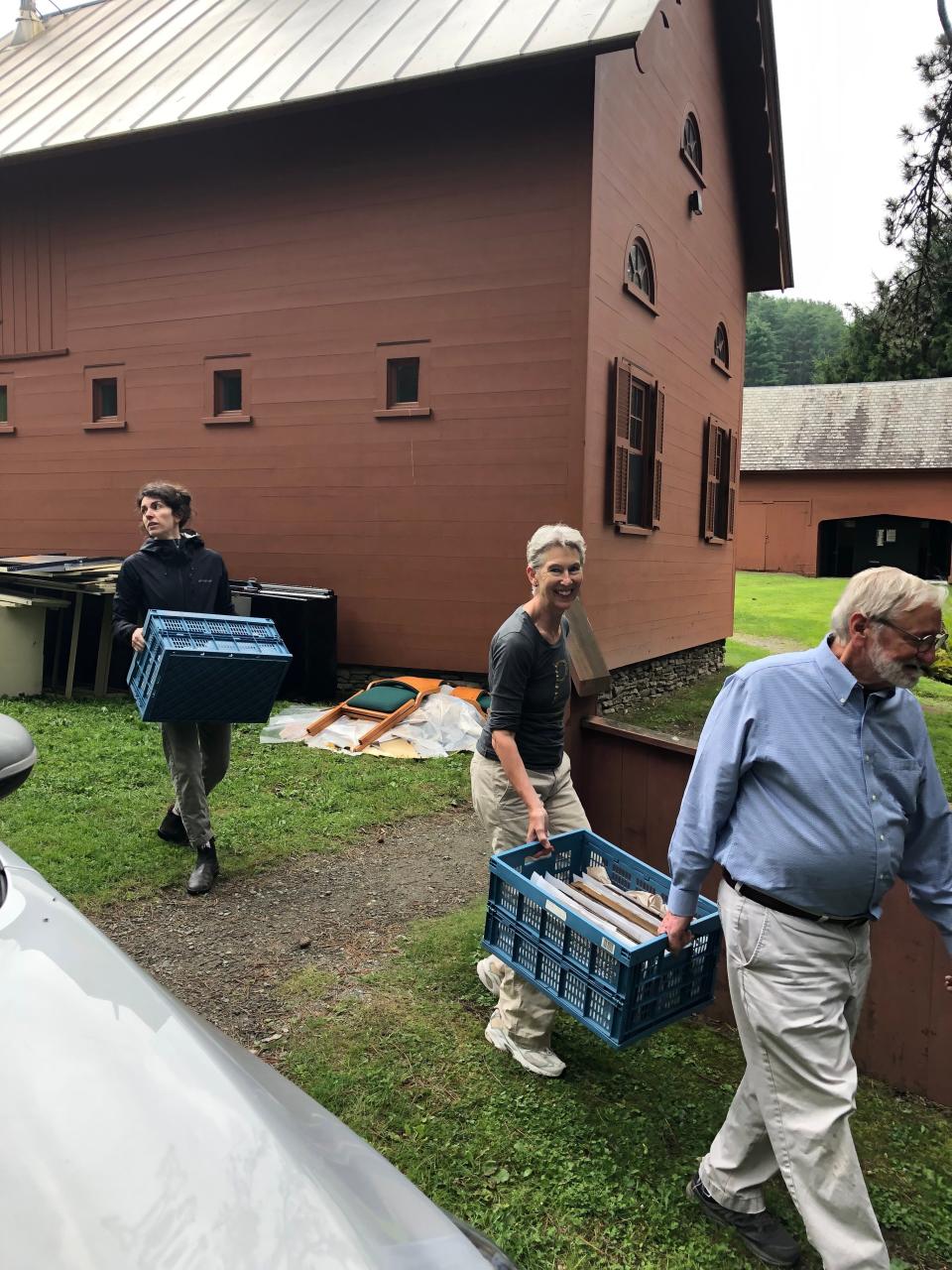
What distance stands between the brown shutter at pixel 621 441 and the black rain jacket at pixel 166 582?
18.4 ft

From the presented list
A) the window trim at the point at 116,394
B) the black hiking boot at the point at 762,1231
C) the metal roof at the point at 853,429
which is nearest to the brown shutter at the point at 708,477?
the window trim at the point at 116,394

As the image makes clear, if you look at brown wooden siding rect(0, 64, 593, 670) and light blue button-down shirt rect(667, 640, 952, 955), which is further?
brown wooden siding rect(0, 64, 593, 670)

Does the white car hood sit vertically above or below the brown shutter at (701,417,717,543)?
below

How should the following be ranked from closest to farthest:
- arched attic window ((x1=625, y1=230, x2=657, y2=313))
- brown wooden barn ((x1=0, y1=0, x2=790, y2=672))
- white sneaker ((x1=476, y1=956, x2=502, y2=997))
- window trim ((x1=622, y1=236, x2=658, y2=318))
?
white sneaker ((x1=476, y1=956, x2=502, y2=997)) → brown wooden barn ((x1=0, y1=0, x2=790, y2=672)) → window trim ((x1=622, y1=236, x2=658, y2=318)) → arched attic window ((x1=625, y1=230, x2=657, y2=313))

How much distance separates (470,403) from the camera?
9.61 meters

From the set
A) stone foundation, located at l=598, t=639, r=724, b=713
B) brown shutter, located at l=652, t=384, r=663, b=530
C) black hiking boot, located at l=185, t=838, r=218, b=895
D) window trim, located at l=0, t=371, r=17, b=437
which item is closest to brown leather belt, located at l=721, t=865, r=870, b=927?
black hiking boot, located at l=185, t=838, r=218, b=895

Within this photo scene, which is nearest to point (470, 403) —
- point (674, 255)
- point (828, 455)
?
point (674, 255)

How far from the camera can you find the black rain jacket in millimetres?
5164

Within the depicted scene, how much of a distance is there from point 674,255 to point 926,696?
834 cm

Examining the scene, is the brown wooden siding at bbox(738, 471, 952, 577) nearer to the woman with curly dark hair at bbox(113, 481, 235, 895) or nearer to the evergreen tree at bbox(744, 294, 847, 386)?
the woman with curly dark hair at bbox(113, 481, 235, 895)

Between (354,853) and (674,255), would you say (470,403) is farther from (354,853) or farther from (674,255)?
(354,853)

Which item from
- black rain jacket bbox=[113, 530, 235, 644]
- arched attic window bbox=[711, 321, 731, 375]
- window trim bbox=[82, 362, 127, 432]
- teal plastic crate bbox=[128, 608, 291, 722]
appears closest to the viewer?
teal plastic crate bbox=[128, 608, 291, 722]

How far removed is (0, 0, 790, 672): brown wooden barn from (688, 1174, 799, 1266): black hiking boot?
23.1 feet

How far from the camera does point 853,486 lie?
31328mm
